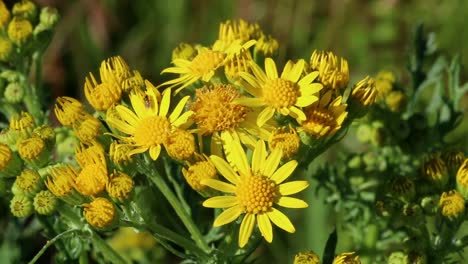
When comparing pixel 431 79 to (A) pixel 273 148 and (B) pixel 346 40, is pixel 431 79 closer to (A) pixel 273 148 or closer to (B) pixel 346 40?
(A) pixel 273 148

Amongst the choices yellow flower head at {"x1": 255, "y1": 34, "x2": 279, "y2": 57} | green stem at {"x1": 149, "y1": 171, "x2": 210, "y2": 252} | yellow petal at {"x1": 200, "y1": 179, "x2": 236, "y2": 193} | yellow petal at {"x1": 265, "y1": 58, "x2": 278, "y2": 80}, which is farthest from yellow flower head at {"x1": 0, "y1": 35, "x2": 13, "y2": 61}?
yellow petal at {"x1": 200, "y1": 179, "x2": 236, "y2": 193}

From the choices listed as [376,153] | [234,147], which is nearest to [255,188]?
[234,147]

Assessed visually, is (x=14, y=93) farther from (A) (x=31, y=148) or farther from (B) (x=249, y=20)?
(B) (x=249, y=20)

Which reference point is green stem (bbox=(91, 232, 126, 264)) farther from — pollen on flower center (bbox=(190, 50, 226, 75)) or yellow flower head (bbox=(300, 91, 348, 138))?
yellow flower head (bbox=(300, 91, 348, 138))

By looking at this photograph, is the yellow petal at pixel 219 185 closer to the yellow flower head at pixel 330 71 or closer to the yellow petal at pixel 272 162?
the yellow petal at pixel 272 162

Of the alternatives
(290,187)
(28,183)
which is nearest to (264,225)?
(290,187)

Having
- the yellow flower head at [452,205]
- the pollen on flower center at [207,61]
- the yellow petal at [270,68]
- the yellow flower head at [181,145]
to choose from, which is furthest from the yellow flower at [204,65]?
the yellow flower head at [452,205]
